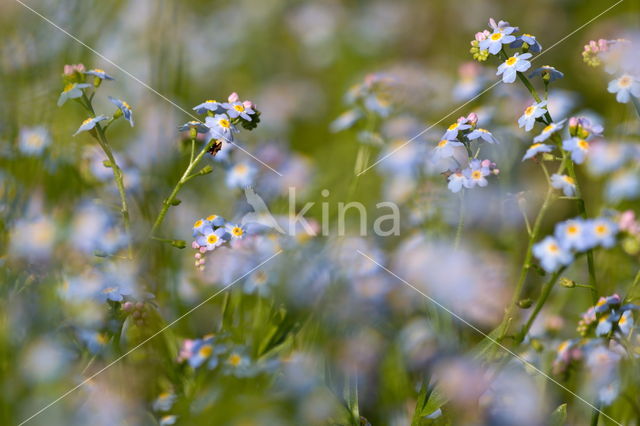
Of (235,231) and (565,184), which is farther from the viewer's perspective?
(235,231)

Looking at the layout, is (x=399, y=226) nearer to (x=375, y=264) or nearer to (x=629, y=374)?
(x=375, y=264)

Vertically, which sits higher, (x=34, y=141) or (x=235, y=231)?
(x=34, y=141)

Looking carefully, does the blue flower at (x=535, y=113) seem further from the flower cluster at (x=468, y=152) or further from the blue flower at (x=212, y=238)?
the blue flower at (x=212, y=238)

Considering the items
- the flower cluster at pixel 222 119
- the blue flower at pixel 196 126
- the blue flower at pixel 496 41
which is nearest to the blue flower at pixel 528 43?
the blue flower at pixel 496 41

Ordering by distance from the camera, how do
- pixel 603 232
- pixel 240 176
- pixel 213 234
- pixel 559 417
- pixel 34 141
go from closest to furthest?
pixel 603 232
pixel 559 417
pixel 213 234
pixel 34 141
pixel 240 176

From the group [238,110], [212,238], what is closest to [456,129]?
[238,110]

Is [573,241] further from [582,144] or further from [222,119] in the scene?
[222,119]

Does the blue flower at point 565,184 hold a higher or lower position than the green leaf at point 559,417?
higher
